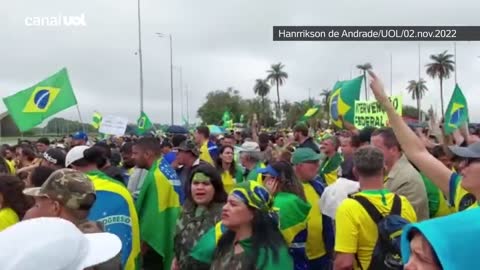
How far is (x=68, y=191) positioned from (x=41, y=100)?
8.76 m

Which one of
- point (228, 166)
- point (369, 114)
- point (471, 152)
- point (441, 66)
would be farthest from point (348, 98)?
point (441, 66)

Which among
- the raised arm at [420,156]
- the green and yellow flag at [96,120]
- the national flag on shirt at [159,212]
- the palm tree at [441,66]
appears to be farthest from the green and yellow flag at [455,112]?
the palm tree at [441,66]

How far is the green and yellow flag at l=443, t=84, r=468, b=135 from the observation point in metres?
10.1

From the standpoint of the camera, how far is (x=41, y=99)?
11812 mm

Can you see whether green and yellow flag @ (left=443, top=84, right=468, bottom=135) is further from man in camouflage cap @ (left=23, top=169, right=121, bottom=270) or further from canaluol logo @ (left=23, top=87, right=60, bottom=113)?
man in camouflage cap @ (left=23, top=169, right=121, bottom=270)

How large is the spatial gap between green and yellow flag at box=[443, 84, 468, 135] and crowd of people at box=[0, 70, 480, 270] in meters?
2.91

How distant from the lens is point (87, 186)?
366 centimetres

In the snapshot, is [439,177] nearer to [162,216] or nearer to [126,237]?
[126,237]

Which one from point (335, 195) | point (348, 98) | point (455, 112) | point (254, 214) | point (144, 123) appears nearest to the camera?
point (254, 214)

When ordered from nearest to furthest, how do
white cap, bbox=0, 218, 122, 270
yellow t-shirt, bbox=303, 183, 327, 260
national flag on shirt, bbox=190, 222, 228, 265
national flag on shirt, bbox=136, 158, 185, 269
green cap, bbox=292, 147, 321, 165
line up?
white cap, bbox=0, 218, 122, 270 < national flag on shirt, bbox=190, 222, 228, 265 < yellow t-shirt, bbox=303, 183, 327, 260 < green cap, bbox=292, 147, 321, 165 < national flag on shirt, bbox=136, 158, 185, 269

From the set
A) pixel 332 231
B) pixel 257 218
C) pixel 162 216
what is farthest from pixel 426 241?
pixel 162 216

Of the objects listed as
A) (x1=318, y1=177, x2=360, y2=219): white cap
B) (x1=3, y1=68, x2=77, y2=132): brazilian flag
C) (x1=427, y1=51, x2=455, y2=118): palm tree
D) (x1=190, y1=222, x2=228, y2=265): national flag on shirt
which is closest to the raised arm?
(x1=190, y1=222, x2=228, y2=265): national flag on shirt

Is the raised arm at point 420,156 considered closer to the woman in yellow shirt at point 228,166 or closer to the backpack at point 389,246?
the backpack at point 389,246

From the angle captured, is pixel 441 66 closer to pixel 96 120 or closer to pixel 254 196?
pixel 96 120
